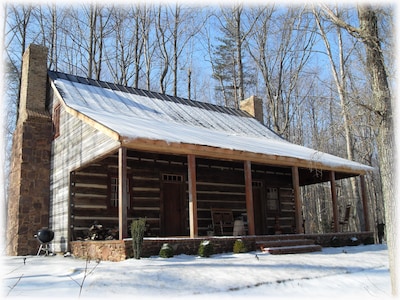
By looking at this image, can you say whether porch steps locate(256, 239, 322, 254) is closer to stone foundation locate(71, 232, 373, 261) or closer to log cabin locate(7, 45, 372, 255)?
stone foundation locate(71, 232, 373, 261)

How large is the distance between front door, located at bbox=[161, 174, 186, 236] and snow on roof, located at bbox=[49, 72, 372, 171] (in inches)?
81.6

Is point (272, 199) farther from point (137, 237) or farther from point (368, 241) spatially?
point (137, 237)

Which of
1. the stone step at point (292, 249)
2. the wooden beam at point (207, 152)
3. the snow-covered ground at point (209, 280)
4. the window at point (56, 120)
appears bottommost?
the snow-covered ground at point (209, 280)

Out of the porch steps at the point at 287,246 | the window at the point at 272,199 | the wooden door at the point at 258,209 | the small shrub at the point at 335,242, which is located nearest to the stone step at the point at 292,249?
the porch steps at the point at 287,246

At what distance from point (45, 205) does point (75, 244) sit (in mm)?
2915

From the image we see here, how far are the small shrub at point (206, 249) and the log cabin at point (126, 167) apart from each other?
101 centimetres

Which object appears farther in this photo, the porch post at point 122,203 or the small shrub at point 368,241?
the small shrub at point 368,241

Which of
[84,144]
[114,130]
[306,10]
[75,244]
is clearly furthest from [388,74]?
[75,244]

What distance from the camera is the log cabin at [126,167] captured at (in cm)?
1222

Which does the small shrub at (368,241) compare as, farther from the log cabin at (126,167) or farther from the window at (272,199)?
the window at (272,199)

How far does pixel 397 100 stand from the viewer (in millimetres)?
6707

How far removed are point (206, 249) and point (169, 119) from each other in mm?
6976

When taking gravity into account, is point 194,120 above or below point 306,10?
below

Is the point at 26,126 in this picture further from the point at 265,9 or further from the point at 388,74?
the point at 265,9
